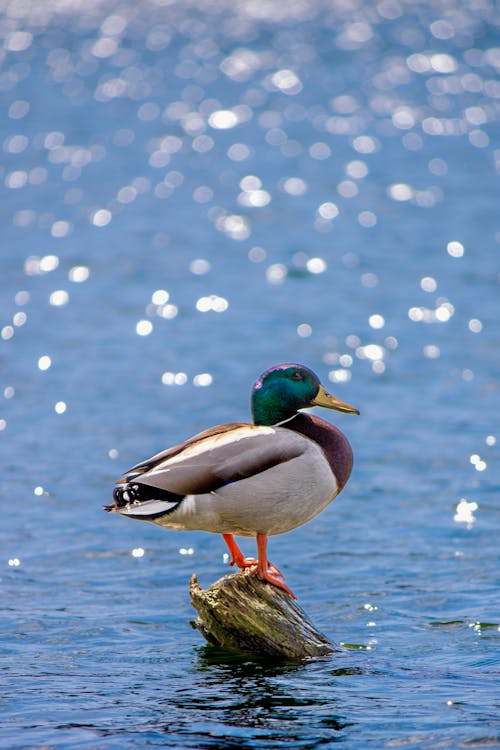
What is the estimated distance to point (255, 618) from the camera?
8.43 m

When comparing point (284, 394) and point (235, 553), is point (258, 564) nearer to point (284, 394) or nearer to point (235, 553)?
point (235, 553)

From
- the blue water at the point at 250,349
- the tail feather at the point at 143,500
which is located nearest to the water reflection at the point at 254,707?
the blue water at the point at 250,349

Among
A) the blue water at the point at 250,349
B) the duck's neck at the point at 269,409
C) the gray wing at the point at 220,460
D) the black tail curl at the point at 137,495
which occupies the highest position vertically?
the duck's neck at the point at 269,409

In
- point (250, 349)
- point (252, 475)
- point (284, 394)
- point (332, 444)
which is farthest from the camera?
point (250, 349)

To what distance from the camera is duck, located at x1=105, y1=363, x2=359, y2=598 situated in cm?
781

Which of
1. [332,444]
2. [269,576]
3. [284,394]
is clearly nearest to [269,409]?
[284,394]

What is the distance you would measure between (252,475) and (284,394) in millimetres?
581

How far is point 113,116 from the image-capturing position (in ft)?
123

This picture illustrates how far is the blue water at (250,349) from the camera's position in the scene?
8344 mm

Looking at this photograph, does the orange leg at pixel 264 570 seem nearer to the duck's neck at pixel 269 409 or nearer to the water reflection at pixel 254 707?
the water reflection at pixel 254 707

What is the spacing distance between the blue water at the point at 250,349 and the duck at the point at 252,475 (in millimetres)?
1079

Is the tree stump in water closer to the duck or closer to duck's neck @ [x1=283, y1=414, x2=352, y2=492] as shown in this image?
the duck

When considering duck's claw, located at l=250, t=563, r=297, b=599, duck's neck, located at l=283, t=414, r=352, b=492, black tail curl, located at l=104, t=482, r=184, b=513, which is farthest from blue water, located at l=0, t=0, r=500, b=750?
duck's neck, located at l=283, t=414, r=352, b=492

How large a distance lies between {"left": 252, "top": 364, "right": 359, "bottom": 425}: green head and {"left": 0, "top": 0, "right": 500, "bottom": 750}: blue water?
1.60 meters
